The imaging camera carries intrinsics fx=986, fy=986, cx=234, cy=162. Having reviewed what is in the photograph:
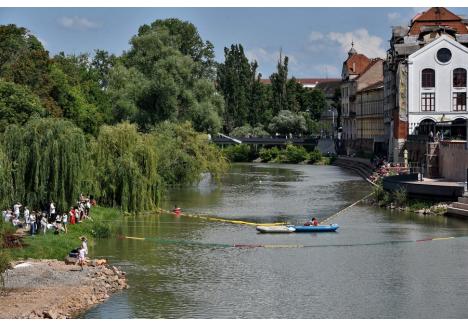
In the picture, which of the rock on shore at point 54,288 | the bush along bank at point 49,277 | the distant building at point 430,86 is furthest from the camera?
the distant building at point 430,86

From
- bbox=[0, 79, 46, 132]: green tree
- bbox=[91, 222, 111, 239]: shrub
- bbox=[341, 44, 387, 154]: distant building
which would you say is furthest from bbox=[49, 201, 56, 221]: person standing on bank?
bbox=[341, 44, 387, 154]: distant building

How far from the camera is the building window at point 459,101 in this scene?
8700cm

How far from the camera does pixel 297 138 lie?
5226 inches

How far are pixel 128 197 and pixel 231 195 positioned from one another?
17633 millimetres

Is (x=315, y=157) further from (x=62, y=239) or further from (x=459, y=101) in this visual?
(x=62, y=239)

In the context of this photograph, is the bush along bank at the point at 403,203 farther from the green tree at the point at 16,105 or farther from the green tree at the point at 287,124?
the green tree at the point at 287,124

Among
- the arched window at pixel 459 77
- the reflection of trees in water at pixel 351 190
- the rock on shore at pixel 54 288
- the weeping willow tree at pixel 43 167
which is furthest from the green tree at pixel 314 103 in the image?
the rock on shore at pixel 54 288

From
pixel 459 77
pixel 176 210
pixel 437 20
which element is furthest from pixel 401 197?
pixel 437 20

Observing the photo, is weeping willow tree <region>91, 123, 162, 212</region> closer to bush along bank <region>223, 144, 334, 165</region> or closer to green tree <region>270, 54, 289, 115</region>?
bush along bank <region>223, 144, 334, 165</region>

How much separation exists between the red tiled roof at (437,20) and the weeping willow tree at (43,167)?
61.5 metres

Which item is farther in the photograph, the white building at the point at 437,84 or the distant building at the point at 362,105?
the distant building at the point at 362,105

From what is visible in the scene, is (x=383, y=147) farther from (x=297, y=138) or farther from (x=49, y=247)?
(x=49, y=247)

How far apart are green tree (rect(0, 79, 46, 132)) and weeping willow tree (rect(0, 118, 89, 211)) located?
47.9ft

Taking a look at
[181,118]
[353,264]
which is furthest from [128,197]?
[181,118]
